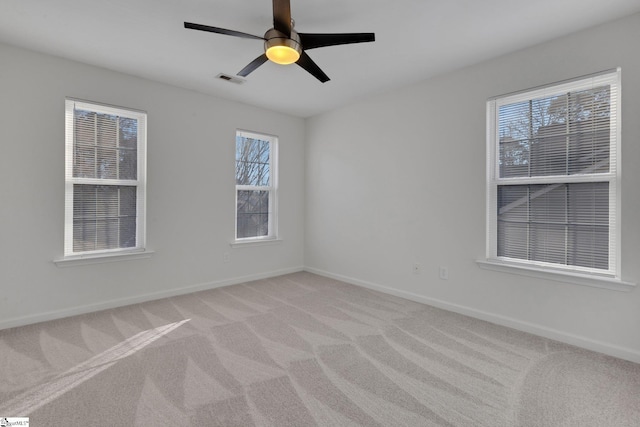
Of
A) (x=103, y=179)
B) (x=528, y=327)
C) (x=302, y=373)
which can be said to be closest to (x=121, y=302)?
(x=103, y=179)

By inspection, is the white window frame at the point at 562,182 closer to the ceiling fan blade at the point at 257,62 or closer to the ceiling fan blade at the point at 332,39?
the ceiling fan blade at the point at 332,39

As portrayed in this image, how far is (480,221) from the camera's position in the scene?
3084 millimetres

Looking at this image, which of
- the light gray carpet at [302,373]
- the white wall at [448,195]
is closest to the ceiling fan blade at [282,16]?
the white wall at [448,195]

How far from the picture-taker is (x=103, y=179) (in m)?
3.31

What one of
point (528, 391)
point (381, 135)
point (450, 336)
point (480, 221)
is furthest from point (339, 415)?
point (381, 135)

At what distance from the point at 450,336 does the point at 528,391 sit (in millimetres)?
777

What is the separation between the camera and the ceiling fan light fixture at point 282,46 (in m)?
2.01

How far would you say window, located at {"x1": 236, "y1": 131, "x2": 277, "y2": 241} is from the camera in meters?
4.47

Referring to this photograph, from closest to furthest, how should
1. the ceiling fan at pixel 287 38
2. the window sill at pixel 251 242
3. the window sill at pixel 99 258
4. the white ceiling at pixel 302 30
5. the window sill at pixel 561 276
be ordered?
the ceiling fan at pixel 287 38
the white ceiling at pixel 302 30
the window sill at pixel 561 276
the window sill at pixel 99 258
the window sill at pixel 251 242

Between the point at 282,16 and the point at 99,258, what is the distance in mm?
3036

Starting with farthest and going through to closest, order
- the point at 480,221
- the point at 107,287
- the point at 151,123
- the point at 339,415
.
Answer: the point at 151,123 → the point at 107,287 → the point at 480,221 → the point at 339,415

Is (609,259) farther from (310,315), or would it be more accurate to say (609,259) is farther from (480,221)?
(310,315)

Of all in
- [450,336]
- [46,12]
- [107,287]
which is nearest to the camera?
[46,12]

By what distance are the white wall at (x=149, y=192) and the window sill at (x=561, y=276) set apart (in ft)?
9.94
